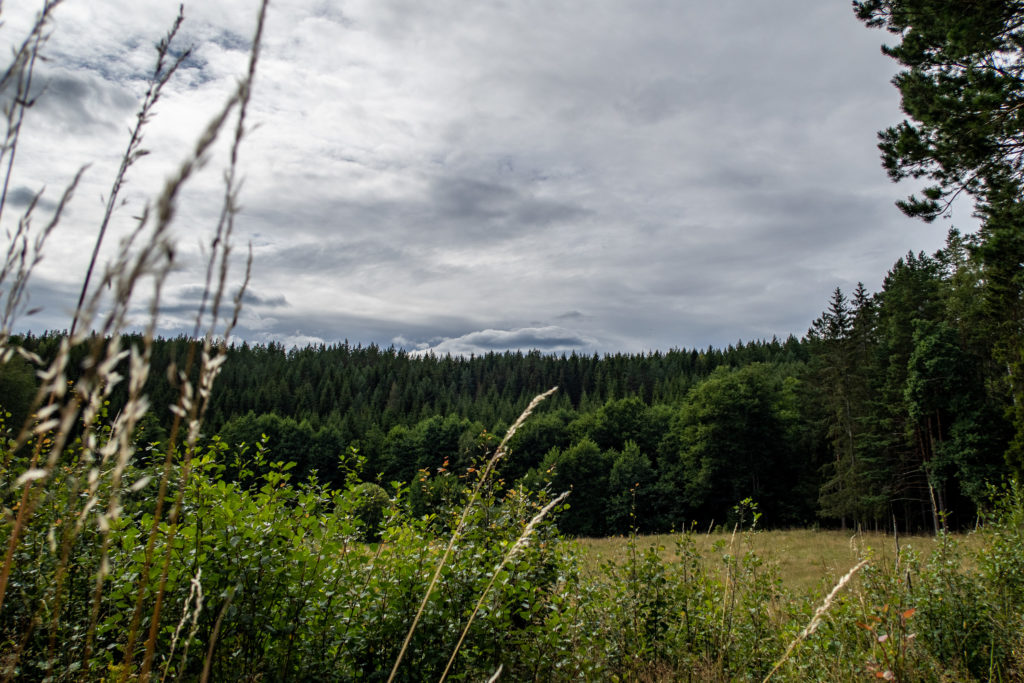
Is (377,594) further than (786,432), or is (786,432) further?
(786,432)

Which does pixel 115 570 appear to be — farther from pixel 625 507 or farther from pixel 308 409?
pixel 308 409

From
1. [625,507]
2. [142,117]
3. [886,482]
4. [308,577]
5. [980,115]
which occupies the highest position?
[980,115]

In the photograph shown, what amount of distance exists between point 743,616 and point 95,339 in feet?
19.2

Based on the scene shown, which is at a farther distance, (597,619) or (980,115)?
(980,115)

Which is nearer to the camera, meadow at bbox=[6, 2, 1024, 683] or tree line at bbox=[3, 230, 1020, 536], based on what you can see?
meadow at bbox=[6, 2, 1024, 683]

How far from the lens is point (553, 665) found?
367 centimetres

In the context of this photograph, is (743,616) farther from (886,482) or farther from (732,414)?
(732,414)

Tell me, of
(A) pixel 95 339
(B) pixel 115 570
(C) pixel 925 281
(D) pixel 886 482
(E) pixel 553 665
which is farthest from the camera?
(C) pixel 925 281

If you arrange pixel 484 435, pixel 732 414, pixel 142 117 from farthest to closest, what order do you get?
1. pixel 732 414
2. pixel 484 435
3. pixel 142 117

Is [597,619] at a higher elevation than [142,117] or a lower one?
lower

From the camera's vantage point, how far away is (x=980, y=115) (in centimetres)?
671

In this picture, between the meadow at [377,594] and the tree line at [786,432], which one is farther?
the tree line at [786,432]

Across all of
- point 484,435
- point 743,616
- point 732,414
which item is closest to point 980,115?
point 743,616

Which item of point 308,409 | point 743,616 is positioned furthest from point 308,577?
point 308,409
